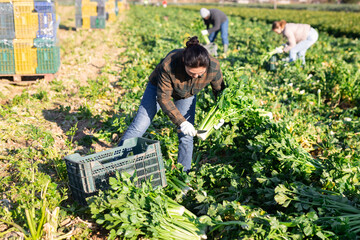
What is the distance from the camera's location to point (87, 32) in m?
16.5

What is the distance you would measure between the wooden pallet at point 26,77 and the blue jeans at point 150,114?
4.47m

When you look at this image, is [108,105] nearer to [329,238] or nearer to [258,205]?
[258,205]

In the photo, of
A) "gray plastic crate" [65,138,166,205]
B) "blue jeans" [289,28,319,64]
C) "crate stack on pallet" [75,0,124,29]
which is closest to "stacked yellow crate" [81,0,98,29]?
"crate stack on pallet" [75,0,124,29]

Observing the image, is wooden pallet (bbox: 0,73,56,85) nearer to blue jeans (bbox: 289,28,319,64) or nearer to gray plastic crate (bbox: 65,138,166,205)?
gray plastic crate (bbox: 65,138,166,205)

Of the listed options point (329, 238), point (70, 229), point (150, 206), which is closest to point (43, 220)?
point (70, 229)

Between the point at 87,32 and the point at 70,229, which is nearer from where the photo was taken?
the point at 70,229

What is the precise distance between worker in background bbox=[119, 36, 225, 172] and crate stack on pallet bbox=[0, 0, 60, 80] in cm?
445

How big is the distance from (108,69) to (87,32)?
8.25m

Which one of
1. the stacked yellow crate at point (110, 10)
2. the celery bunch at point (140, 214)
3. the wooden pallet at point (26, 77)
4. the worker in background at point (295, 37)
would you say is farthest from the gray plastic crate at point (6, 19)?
the stacked yellow crate at point (110, 10)

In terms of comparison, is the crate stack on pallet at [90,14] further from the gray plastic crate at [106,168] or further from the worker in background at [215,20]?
the gray plastic crate at [106,168]

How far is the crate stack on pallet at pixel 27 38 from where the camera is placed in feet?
23.9

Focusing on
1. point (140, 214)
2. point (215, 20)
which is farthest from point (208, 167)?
point (215, 20)

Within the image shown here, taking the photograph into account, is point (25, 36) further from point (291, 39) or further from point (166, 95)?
point (291, 39)

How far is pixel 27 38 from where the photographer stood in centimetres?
750
